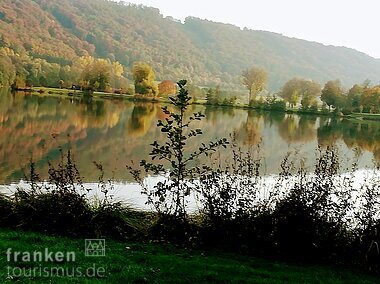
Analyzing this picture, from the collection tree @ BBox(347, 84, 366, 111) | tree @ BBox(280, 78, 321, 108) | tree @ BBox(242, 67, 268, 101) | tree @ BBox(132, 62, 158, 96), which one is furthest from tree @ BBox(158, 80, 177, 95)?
tree @ BBox(347, 84, 366, 111)

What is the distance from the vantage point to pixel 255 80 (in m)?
105

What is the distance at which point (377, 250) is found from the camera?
22.0ft

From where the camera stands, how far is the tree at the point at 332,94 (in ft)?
300

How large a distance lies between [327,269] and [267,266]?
3.06 ft

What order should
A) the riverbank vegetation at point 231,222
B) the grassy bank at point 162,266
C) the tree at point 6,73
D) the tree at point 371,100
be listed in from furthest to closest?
1. the tree at point 371,100
2. the tree at point 6,73
3. the riverbank vegetation at point 231,222
4. the grassy bank at point 162,266

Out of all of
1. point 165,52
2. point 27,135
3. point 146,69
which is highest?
point 165,52

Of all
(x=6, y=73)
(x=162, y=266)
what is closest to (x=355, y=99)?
(x=6, y=73)

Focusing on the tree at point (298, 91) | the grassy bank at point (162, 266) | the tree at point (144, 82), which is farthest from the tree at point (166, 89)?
the grassy bank at point (162, 266)

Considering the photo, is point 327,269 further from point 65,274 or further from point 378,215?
point 65,274

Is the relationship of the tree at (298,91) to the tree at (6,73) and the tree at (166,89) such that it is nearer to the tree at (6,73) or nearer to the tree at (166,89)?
the tree at (166,89)

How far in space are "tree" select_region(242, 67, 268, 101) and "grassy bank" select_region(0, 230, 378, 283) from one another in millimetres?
96486

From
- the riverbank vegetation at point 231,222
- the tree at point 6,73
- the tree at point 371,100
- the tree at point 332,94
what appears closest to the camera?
the riverbank vegetation at point 231,222

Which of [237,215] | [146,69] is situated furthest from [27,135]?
[146,69]

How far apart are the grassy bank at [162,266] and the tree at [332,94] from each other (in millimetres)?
89787
